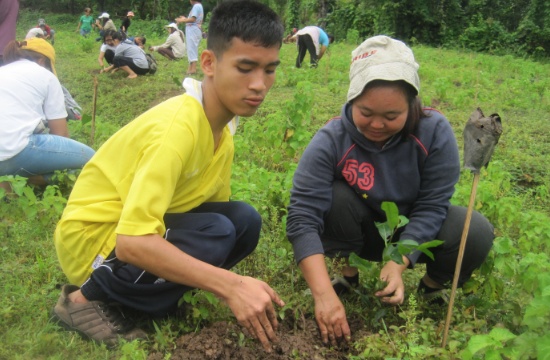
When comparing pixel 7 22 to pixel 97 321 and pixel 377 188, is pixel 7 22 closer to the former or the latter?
pixel 97 321

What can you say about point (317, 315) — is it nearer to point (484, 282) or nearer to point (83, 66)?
point (484, 282)

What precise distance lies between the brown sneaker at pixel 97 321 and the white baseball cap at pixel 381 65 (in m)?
1.27

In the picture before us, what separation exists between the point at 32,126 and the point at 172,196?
6.86 ft

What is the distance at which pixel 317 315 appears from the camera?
6.86 ft

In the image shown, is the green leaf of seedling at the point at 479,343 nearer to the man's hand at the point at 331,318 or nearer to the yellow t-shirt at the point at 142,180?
the man's hand at the point at 331,318

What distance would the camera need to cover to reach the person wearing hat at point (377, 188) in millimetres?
2096

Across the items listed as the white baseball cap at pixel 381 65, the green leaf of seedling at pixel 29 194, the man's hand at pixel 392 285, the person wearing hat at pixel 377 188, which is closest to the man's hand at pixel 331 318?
the person wearing hat at pixel 377 188

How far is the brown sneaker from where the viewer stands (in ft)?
6.91

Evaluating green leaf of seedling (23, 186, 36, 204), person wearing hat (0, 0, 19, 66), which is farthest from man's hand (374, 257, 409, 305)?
person wearing hat (0, 0, 19, 66)

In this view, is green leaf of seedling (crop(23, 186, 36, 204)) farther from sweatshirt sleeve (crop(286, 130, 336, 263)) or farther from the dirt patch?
sweatshirt sleeve (crop(286, 130, 336, 263))

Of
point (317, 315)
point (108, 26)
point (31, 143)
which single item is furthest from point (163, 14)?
point (317, 315)

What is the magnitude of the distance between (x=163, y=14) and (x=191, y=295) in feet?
108

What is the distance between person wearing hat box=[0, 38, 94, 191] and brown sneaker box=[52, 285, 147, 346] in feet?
5.66

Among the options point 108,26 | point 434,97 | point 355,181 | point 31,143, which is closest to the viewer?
point 355,181
